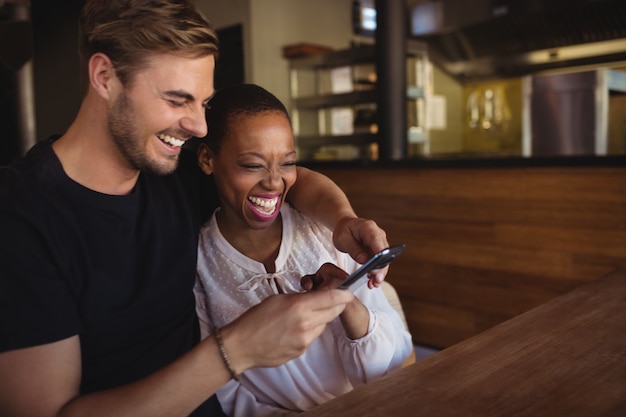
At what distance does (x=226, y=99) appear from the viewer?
1296mm

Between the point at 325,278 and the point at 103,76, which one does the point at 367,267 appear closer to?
the point at 325,278

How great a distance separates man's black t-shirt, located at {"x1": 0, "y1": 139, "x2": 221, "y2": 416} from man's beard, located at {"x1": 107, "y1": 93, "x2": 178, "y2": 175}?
0.28 feet

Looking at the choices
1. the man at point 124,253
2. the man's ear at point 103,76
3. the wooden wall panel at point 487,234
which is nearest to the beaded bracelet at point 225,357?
the man at point 124,253

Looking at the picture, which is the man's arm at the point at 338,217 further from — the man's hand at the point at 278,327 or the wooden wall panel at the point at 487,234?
the wooden wall panel at the point at 487,234

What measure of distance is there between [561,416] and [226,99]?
2.94ft

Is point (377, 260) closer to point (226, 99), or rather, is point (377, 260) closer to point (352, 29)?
point (226, 99)

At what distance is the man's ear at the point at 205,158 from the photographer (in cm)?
133

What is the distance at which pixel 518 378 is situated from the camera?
883 mm

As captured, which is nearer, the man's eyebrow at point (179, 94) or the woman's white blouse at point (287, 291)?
the man's eyebrow at point (179, 94)

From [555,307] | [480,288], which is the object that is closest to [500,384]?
[555,307]

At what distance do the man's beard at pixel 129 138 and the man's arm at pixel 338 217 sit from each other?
360 millimetres

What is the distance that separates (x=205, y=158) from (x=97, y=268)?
0.39m

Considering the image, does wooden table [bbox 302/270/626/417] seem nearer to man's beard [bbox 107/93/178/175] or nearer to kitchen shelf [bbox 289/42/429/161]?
man's beard [bbox 107/93/178/175]

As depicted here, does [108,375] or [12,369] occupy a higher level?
[12,369]
